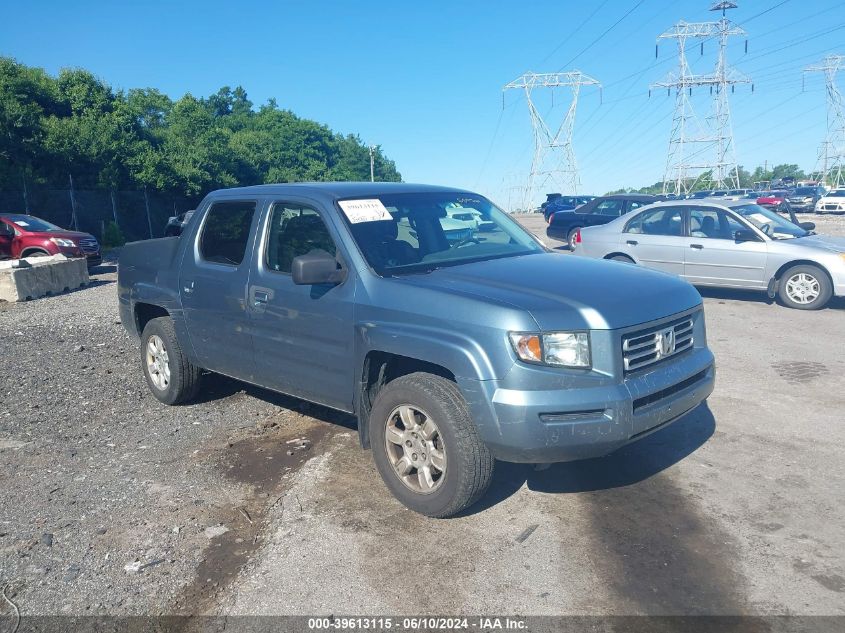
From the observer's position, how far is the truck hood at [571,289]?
3.76 meters

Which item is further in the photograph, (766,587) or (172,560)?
(172,560)

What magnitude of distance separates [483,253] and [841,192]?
43968 millimetres

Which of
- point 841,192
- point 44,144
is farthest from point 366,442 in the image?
point 841,192

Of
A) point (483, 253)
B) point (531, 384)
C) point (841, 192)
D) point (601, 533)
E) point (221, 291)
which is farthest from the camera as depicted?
point (841, 192)

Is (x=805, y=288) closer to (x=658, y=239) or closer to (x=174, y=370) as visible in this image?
(x=658, y=239)

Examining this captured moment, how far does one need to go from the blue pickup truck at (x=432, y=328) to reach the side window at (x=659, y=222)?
650 centimetres

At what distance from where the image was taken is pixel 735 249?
10766 millimetres

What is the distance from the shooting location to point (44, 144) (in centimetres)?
2711

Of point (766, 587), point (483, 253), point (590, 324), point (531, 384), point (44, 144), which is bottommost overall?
point (766, 587)

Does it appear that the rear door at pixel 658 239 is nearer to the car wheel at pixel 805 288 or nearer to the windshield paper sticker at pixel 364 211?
the car wheel at pixel 805 288

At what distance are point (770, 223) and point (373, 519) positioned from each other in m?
9.30

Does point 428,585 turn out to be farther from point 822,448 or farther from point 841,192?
point 841,192

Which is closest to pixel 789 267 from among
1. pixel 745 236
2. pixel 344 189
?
pixel 745 236

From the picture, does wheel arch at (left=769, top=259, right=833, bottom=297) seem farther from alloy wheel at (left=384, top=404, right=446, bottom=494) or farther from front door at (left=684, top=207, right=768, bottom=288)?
alloy wheel at (left=384, top=404, right=446, bottom=494)
